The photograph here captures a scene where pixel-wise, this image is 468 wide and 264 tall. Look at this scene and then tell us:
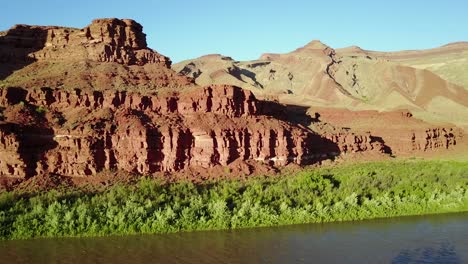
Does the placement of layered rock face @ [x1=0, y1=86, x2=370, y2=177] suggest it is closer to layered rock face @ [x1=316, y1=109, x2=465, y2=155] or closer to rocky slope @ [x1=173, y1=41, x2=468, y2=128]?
layered rock face @ [x1=316, y1=109, x2=465, y2=155]

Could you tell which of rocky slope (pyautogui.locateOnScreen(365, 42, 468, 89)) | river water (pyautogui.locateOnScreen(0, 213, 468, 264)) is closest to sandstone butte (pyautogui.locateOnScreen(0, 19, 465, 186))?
river water (pyautogui.locateOnScreen(0, 213, 468, 264))

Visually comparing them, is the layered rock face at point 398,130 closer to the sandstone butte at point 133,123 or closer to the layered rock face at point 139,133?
the sandstone butte at point 133,123

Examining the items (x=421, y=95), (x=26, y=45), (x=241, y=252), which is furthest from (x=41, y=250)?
(x=421, y=95)

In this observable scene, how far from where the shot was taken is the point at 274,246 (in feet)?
86.7

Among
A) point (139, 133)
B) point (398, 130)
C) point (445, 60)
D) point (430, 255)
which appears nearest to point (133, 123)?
point (139, 133)

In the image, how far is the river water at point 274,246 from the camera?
80.2 ft

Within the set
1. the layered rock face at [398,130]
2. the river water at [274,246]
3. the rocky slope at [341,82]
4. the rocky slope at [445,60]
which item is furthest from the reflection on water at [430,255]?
the rocky slope at [445,60]

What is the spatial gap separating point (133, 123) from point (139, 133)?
4.17 feet

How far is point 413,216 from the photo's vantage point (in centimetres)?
3353

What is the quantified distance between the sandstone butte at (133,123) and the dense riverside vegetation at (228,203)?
11.0 ft

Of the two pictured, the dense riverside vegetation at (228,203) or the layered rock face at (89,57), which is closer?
the dense riverside vegetation at (228,203)

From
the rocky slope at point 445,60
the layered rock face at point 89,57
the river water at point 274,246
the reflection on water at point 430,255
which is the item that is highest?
the rocky slope at point 445,60

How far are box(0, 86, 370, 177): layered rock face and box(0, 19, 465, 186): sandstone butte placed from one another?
8 cm

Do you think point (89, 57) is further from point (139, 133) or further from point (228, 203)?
point (228, 203)
